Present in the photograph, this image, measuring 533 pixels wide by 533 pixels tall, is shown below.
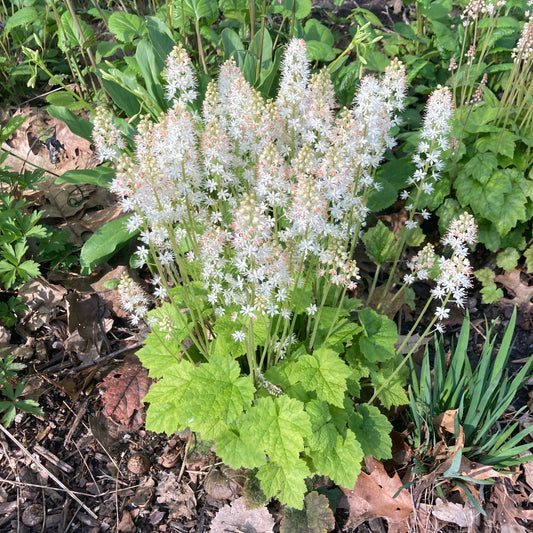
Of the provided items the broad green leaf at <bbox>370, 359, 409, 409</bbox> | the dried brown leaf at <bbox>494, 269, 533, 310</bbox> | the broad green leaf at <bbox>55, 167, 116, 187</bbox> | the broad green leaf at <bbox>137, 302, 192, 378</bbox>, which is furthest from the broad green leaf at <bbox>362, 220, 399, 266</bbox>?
the broad green leaf at <bbox>55, 167, 116, 187</bbox>

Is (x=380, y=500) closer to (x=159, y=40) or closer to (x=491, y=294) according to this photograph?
(x=491, y=294)

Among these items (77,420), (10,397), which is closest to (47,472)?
(77,420)

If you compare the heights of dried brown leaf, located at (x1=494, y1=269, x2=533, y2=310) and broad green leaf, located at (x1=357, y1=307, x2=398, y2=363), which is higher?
broad green leaf, located at (x1=357, y1=307, x2=398, y2=363)

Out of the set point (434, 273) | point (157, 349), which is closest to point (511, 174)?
point (434, 273)

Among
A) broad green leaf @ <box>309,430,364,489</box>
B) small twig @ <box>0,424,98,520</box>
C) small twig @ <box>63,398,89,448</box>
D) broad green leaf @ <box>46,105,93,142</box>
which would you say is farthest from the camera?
broad green leaf @ <box>46,105,93,142</box>

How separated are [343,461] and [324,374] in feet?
1.23

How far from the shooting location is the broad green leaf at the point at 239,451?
1917 mm

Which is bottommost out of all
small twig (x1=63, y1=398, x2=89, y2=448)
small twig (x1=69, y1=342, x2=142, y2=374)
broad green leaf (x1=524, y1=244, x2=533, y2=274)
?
broad green leaf (x1=524, y1=244, x2=533, y2=274)

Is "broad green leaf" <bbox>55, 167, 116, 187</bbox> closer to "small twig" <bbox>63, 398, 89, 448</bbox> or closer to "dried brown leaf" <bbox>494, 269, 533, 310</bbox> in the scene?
"small twig" <bbox>63, 398, 89, 448</bbox>

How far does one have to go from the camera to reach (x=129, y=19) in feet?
11.7

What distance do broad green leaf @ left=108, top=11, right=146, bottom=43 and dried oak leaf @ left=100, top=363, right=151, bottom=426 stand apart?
2369mm

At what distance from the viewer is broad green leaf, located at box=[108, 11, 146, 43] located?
3467 mm

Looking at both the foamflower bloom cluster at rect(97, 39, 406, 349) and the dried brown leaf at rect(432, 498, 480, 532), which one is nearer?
the foamflower bloom cluster at rect(97, 39, 406, 349)

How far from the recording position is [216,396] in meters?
1.93
